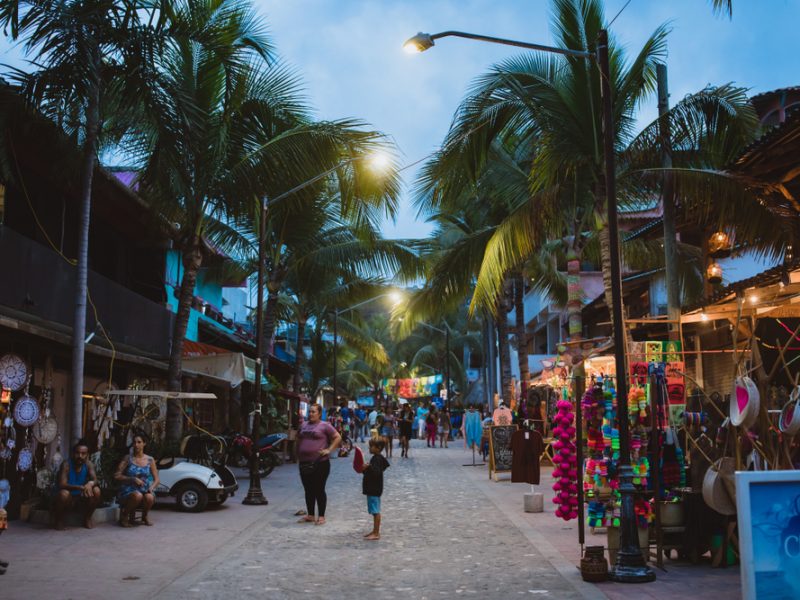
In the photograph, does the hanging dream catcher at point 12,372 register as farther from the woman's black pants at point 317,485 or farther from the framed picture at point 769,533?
the framed picture at point 769,533

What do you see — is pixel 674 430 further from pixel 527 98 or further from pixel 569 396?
pixel 527 98

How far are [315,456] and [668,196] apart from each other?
8.34 meters

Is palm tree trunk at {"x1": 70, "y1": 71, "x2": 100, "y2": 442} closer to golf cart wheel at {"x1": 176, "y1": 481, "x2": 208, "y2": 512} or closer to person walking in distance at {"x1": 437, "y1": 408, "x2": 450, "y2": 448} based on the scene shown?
golf cart wheel at {"x1": 176, "y1": 481, "x2": 208, "y2": 512}

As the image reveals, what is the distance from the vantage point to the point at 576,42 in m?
15.2

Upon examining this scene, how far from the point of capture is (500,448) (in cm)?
2189

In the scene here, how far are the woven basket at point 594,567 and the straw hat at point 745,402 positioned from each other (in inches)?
80.8

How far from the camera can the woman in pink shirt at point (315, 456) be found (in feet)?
43.3

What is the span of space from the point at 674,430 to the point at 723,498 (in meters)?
1.95

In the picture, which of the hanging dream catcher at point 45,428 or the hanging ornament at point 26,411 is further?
the hanging dream catcher at point 45,428

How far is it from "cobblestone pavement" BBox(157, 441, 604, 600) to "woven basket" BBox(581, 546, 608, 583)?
0.14m

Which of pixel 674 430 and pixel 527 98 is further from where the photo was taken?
pixel 527 98

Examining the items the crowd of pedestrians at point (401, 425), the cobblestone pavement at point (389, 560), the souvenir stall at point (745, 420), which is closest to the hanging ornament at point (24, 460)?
the cobblestone pavement at point (389, 560)

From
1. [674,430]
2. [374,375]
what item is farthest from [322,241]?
[374,375]

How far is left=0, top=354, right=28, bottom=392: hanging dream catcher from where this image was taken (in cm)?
1212
